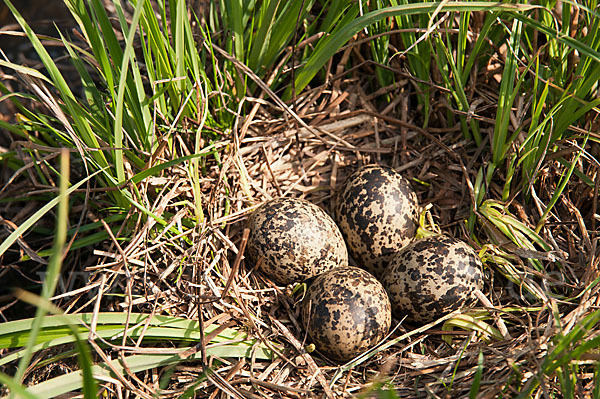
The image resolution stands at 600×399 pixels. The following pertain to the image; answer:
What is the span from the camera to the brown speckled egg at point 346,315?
1.99 m

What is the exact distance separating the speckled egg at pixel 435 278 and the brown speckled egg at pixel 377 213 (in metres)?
0.12

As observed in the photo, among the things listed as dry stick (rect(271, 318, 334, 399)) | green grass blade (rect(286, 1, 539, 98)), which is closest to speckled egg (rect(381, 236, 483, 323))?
dry stick (rect(271, 318, 334, 399))

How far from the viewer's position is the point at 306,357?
2.04 meters

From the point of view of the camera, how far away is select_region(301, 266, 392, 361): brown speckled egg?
1.99 meters

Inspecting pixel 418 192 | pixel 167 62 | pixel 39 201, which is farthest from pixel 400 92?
pixel 39 201

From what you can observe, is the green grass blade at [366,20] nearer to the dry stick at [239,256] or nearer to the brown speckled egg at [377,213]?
the brown speckled egg at [377,213]

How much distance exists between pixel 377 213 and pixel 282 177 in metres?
0.57

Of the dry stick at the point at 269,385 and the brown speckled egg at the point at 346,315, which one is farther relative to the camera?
the brown speckled egg at the point at 346,315

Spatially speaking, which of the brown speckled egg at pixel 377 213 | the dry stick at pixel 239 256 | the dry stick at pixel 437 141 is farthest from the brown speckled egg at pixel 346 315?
the dry stick at pixel 437 141

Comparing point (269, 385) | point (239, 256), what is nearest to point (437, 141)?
point (239, 256)

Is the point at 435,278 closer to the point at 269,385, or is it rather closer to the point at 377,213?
the point at 377,213

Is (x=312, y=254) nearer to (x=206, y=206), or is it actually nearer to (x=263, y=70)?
(x=206, y=206)

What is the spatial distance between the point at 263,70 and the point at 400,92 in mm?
733

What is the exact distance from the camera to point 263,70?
245 cm
